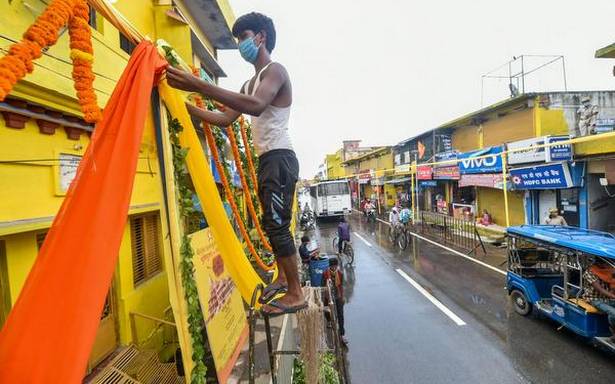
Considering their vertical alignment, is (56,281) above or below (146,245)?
above

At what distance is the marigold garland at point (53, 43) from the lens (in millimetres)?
1197

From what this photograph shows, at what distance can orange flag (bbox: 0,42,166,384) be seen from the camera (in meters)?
1.14

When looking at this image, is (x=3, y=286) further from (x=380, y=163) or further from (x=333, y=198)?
(x=380, y=163)

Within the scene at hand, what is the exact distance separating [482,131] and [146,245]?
18.0 meters

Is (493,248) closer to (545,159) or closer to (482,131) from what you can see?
(545,159)

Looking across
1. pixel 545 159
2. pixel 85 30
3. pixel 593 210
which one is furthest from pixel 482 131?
pixel 85 30

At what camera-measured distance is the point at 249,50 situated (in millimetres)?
2393

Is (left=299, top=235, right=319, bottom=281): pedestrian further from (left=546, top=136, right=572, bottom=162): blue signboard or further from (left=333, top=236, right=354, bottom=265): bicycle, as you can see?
(left=546, top=136, right=572, bottom=162): blue signboard

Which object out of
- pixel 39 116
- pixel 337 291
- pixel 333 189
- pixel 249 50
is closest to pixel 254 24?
pixel 249 50

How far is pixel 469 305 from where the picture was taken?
8.06 meters

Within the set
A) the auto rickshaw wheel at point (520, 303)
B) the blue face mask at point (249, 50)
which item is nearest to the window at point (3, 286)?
the blue face mask at point (249, 50)

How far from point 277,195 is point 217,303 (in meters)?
0.91

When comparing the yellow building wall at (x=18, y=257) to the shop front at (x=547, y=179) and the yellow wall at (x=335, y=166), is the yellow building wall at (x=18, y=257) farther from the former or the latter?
the yellow wall at (x=335, y=166)

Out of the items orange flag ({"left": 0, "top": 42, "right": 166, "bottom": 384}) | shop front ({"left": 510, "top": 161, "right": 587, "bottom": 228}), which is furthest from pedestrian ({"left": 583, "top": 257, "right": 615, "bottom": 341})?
shop front ({"left": 510, "top": 161, "right": 587, "bottom": 228})
